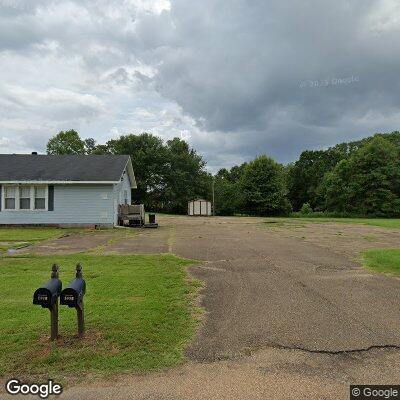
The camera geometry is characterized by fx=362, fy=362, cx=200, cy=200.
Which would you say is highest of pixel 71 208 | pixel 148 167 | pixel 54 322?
pixel 148 167

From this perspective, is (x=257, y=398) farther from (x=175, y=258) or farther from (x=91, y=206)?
(x=91, y=206)

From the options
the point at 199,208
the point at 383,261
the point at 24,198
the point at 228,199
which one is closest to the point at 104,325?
the point at 383,261

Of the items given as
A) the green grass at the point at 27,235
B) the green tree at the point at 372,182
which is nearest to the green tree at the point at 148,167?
the green tree at the point at 372,182

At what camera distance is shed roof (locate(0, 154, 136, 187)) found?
19.9m

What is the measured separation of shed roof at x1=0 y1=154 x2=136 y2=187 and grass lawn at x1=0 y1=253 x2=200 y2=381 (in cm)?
1269

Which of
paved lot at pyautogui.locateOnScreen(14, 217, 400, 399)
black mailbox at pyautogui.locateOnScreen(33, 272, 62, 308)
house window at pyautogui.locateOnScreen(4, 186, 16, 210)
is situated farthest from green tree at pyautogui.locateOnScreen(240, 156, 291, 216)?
black mailbox at pyautogui.locateOnScreen(33, 272, 62, 308)

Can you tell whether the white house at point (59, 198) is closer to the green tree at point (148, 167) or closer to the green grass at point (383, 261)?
the green grass at point (383, 261)

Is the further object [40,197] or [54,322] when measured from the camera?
[40,197]

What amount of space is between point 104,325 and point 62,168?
60.8ft

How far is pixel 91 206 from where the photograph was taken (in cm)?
2002

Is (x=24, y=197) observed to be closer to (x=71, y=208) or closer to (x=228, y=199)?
(x=71, y=208)

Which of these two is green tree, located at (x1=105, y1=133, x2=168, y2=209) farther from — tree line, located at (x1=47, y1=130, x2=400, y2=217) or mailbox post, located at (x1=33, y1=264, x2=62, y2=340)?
mailbox post, located at (x1=33, y1=264, x2=62, y2=340)

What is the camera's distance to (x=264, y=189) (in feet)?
166

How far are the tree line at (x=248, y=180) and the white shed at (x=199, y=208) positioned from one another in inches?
180
